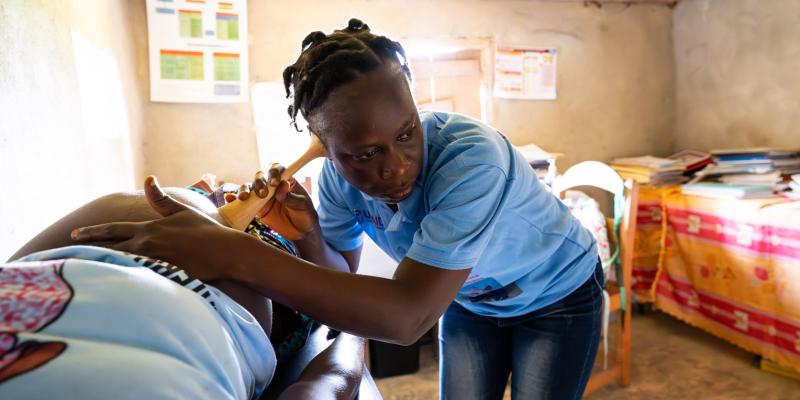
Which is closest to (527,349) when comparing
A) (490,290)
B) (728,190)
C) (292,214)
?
(490,290)

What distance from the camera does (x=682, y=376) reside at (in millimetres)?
2277

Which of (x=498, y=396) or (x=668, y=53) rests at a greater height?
(x=668, y=53)

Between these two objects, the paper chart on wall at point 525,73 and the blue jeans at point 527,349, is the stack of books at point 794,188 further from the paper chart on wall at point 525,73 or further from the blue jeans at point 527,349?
the blue jeans at point 527,349

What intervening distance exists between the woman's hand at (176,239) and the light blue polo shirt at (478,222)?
11.0 inches

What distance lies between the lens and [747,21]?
9.06 ft

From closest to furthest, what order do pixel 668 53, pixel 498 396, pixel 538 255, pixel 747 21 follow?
1. pixel 538 255
2. pixel 498 396
3. pixel 747 21
4. pixel 668 53

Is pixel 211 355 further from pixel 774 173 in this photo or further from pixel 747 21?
pixel 747 21

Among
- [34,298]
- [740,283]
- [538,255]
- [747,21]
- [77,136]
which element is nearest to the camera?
[34,298]

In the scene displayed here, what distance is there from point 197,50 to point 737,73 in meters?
2.91

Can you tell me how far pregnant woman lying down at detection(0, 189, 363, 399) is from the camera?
1.09 ft

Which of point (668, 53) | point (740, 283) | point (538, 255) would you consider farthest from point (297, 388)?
point (668, 53)

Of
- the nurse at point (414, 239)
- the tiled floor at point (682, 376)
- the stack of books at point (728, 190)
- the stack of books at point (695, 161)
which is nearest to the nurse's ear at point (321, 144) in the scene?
the nurse at point (414, 239)

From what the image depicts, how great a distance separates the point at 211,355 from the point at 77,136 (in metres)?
1.15

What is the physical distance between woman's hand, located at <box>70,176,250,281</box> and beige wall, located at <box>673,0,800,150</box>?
3080 mm
